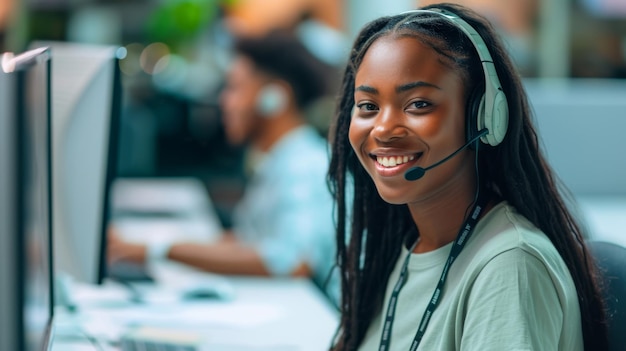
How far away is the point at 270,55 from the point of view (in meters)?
2.29

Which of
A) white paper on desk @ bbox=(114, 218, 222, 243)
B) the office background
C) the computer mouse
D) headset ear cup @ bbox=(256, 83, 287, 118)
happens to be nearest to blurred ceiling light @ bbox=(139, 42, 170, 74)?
the office background

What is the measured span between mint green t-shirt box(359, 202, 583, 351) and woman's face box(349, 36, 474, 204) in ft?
0.29

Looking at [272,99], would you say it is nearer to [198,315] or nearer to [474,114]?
[198,315]

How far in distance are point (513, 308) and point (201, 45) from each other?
5.31 m

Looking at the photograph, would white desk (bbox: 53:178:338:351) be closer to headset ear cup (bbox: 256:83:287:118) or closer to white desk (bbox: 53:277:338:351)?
white desk (bbox: 53:277:338:351)

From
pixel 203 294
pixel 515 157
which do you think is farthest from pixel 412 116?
pixel 203 294

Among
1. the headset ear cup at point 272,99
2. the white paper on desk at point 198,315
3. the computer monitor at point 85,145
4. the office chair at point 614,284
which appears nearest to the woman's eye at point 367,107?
the office chair at point 614,284

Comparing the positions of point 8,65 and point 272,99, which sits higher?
point 8,65

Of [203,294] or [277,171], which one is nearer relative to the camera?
[203,294]

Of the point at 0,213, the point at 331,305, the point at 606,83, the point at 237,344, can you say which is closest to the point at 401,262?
the point at 237,344

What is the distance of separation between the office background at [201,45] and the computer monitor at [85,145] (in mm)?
3317

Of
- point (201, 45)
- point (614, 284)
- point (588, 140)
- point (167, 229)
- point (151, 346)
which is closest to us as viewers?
point (614, 284)

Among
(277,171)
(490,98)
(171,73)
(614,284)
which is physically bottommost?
(171,73)

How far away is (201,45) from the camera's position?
596 cm
